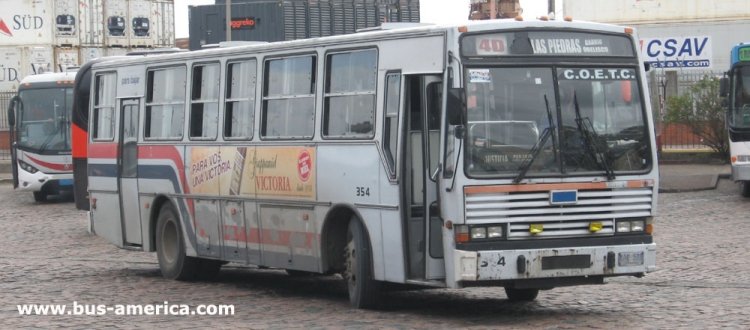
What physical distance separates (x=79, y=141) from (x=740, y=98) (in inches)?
517

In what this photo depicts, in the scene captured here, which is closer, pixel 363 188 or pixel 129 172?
pixel 363 188

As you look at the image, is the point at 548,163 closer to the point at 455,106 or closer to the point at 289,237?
the point at 455,106

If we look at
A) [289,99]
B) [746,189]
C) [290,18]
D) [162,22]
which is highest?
[162,22]

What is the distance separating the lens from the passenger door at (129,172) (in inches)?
723

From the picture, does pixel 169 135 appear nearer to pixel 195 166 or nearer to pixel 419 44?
pixel 195 166

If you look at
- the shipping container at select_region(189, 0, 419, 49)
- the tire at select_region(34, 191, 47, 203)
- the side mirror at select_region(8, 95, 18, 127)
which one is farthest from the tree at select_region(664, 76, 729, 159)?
the side mirror at select_region(8, 95, 18, 127)

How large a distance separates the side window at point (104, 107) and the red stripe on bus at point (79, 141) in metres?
3.47

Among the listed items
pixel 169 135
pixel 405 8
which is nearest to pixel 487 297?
pixel 169 135

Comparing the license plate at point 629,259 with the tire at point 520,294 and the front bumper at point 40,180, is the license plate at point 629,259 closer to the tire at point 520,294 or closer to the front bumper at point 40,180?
the tire at point 520,294

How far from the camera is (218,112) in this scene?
16.5 meters

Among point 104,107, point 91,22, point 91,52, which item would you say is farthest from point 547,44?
point 91,22

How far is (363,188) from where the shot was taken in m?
13.5

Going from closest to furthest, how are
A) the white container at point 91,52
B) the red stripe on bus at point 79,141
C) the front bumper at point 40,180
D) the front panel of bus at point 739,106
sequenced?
the red stripe on bus at point 79,141 < the front panel of bus at point 739,106 < the front bumper at point 40,180 < the white container at point 91,52

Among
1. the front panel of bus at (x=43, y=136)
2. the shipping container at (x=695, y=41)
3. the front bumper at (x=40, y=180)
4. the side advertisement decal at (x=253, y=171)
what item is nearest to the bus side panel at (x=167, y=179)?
the side advertisement decal at (x=253, y=171)
